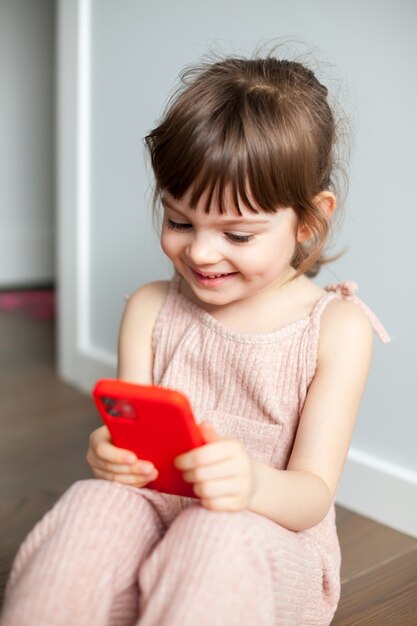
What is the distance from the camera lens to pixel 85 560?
768mm

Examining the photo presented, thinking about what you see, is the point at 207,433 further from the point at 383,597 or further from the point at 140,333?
the point at 383,597

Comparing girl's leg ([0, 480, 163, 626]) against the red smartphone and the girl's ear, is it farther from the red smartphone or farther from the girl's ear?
the girl's ear

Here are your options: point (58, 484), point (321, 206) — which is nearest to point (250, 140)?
point (321, 206)

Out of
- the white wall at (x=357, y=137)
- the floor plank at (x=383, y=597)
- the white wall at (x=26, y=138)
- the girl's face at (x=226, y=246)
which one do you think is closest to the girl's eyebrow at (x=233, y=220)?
the girl's face at (x=226, y=246)

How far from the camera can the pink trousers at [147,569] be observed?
722 mm

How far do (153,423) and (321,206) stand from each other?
318mm

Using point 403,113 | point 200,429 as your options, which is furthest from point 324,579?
point 403,113

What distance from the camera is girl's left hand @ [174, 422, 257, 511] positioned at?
2.47ft

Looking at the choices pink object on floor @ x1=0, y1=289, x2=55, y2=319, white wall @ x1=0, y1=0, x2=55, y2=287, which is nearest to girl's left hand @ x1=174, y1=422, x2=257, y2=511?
pink object on floor @ x1=0, y1=289, x2=55, y2=319

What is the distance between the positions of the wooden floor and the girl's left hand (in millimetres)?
334

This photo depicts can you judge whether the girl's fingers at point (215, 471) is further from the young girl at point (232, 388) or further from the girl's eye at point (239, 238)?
the girl's eye at point (239, 238)

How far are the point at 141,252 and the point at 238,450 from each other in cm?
92

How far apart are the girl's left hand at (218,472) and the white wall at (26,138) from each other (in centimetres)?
215

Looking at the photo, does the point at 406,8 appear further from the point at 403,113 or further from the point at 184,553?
the point at 184,553
